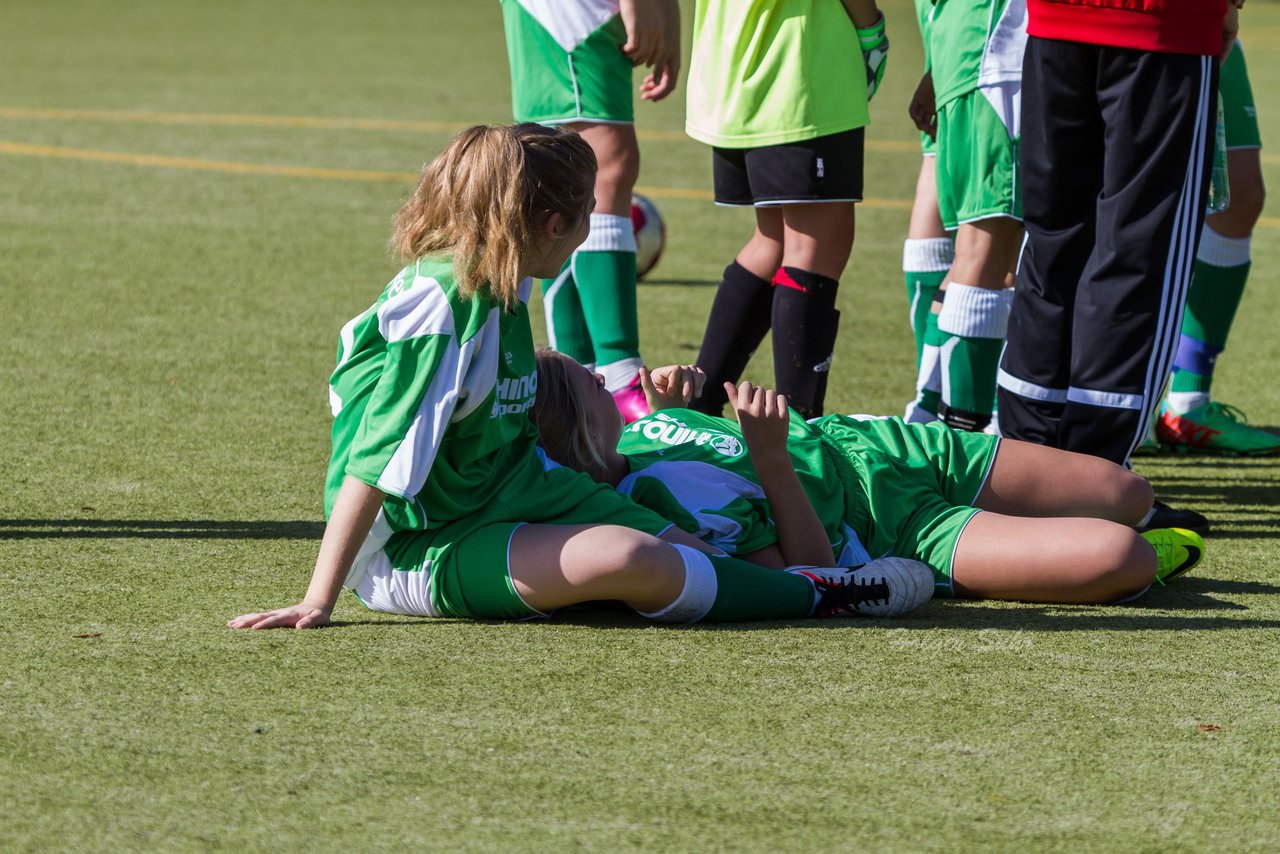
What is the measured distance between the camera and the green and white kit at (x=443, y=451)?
2779 millimetres

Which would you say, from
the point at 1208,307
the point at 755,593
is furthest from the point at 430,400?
the point at 1208,307

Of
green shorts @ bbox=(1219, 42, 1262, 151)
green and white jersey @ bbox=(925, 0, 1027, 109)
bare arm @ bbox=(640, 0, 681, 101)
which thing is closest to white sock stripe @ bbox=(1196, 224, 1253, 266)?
green shorts @ bbox=(1219, 42, 1262, 151)

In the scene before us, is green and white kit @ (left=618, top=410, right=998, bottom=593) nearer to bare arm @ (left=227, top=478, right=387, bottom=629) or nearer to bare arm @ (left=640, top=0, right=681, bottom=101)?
bare arm @ (left=227, top=478, right=387, bottom=629)

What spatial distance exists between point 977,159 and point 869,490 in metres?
1.04

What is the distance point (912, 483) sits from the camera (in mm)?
3332

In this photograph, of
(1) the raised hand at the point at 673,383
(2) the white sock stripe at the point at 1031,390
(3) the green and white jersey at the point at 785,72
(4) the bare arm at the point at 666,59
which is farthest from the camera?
(4) the bare arm at the point at 666,59

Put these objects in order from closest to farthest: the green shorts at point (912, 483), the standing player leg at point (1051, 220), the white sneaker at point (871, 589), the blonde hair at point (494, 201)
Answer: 1. the blonde hair at point (494, 201)
2. the white sneaker at point (871, 589)
3. the green shorts at point (912, 483)
4. the standing player leg at point (1051, 220)

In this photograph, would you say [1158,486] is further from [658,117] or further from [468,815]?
A: [658,117]

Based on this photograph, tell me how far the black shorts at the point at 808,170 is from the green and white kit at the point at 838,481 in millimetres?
680

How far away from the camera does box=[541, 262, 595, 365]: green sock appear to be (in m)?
4.43

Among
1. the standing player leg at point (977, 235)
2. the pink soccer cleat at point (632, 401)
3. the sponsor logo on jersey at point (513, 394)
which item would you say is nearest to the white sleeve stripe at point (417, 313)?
the sponsor logo on jersey at point (513, 394)

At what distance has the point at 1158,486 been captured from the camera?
426cm

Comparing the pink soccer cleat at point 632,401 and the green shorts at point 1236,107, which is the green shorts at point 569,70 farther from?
the green shorts at point 1236,107

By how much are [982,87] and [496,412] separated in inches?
62.9
